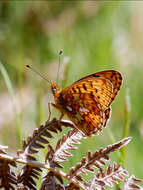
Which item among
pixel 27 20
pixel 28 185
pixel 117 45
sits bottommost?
pixel 28 185

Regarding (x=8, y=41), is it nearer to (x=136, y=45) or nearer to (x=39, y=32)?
(x=39, y=32)

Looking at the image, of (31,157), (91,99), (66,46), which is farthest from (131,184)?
(66,46)

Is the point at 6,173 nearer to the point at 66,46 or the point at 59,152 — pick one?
the point at 59,152

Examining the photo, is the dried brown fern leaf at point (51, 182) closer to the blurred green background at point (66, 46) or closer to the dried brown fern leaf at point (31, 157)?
the dried brown fern leaf at point (31, 157)

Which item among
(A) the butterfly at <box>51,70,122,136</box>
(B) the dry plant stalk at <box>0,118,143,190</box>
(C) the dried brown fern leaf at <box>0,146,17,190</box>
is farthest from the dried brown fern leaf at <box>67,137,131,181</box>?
(A) the butterfly at <box>51,70,122,136</box>

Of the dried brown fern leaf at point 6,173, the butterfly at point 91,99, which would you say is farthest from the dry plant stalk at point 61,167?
the butterfly at point 91,99

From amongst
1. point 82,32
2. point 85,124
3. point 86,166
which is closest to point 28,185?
point 86,166
